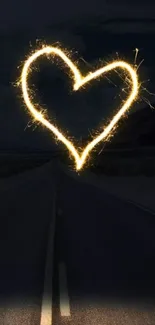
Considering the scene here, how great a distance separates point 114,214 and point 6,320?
1770 centimetres

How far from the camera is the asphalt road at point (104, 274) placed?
364 inches

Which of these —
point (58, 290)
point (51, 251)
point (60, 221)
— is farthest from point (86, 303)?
point (60, 221)

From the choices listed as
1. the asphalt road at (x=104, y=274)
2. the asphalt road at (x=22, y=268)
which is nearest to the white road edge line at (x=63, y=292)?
the asphalt road at (x=104, y=274)

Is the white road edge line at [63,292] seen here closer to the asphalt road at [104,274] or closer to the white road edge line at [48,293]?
the asphalt road at [104,274]

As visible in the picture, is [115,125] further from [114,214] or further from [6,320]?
[114,214]

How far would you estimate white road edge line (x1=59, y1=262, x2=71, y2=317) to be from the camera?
30.8 feet

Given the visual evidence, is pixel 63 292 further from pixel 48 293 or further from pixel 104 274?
pixel 104 274

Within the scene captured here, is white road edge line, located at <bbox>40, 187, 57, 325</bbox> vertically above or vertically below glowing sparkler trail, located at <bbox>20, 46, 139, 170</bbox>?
below

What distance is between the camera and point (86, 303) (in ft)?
32.4

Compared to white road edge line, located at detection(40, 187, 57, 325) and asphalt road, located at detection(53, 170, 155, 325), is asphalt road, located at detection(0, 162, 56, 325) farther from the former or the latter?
asphalt road, located at detection(53, 170, 155, 325)

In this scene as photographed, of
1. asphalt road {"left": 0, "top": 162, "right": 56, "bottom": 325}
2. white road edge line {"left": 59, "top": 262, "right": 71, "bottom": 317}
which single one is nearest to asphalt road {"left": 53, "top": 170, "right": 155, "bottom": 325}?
white road edge line {"left": 59, "top": 262, "right": 71, "bottom": 317}

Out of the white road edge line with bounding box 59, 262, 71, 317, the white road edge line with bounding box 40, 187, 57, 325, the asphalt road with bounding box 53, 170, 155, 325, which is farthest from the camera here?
the white road edge line with bounding box 59, 262, 71, 317

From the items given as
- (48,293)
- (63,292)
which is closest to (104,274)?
(63,292)

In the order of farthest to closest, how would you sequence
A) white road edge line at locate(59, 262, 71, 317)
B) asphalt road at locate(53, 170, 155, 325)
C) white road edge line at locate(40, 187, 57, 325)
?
white road edge line at locate(59, 262, 71, 317) → asphalt road at locate(53, 170, 155, 325) → white road edge line at locate(40, 187, 57, 325)
